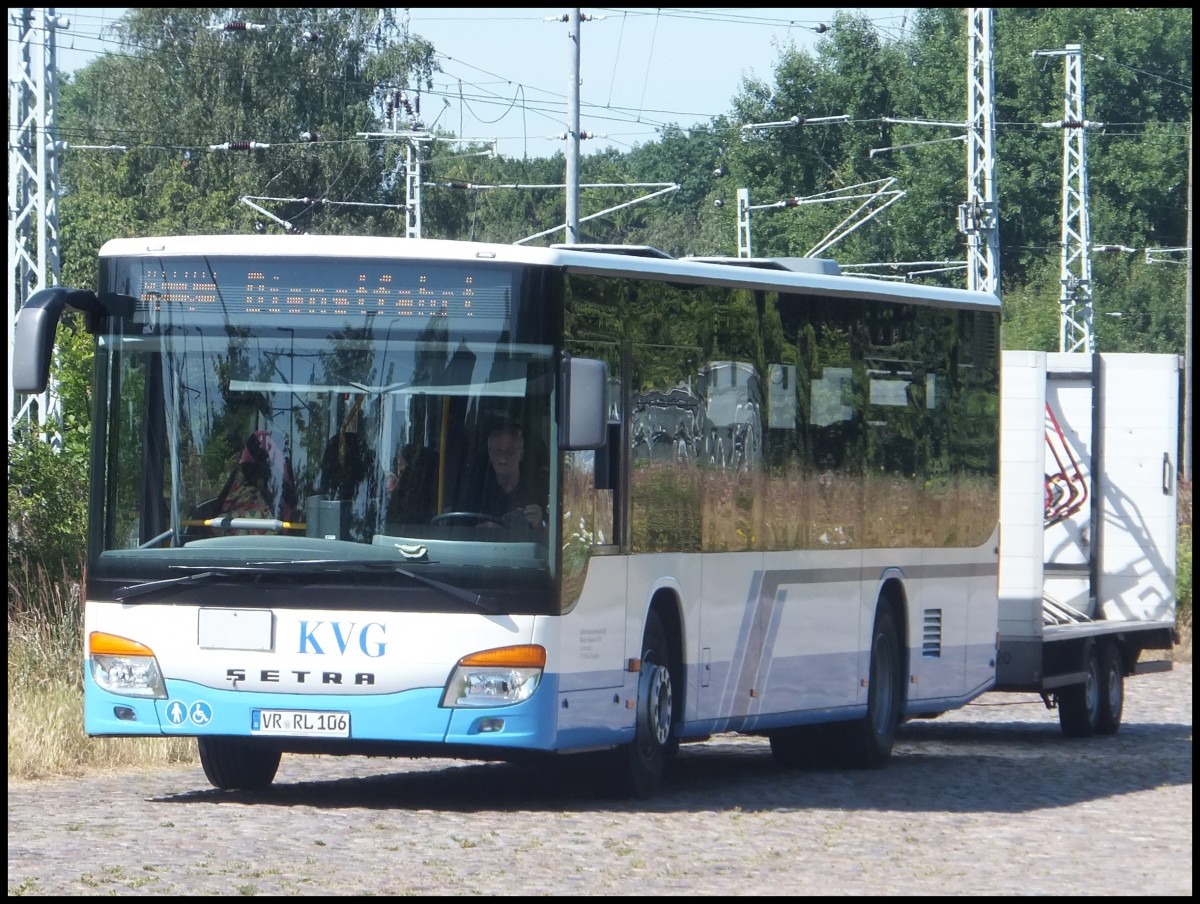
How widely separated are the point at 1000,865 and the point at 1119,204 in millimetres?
62914

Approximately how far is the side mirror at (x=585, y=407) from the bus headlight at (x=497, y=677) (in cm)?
102

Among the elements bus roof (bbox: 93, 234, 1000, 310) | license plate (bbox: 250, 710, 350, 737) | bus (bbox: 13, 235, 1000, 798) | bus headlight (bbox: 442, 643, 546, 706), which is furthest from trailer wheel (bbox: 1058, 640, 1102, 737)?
license plate (bbox: 250, 710, 350, 737)

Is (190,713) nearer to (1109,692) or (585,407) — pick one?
(585,407)

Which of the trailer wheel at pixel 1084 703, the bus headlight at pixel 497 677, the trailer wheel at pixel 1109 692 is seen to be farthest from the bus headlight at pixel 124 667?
the trailer wheel at pixel 1109 692

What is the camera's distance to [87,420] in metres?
20.5

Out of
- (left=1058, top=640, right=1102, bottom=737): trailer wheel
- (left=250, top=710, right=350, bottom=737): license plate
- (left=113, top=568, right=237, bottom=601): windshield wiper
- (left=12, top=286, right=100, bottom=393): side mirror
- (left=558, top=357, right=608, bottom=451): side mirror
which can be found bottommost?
(left=1058, top=640, right=1102, bottom=737): trailer wheel

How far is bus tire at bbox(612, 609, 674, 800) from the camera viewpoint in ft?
41.9

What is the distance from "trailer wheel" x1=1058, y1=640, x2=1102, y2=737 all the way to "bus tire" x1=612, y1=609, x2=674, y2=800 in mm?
6835

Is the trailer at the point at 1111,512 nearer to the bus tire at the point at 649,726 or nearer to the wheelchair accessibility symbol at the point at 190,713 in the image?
the bus tire at the point at 649,726

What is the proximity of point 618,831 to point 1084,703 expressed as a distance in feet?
28.6

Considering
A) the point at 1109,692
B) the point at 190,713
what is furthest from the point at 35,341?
the point at 1109,692

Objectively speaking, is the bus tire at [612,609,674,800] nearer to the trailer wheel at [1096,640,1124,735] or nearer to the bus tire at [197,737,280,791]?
the bus tire at [197,737,280,791]

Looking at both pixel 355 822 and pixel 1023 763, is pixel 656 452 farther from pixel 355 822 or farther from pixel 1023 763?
pixel 1023 763

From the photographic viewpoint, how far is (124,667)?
40.2 feet
